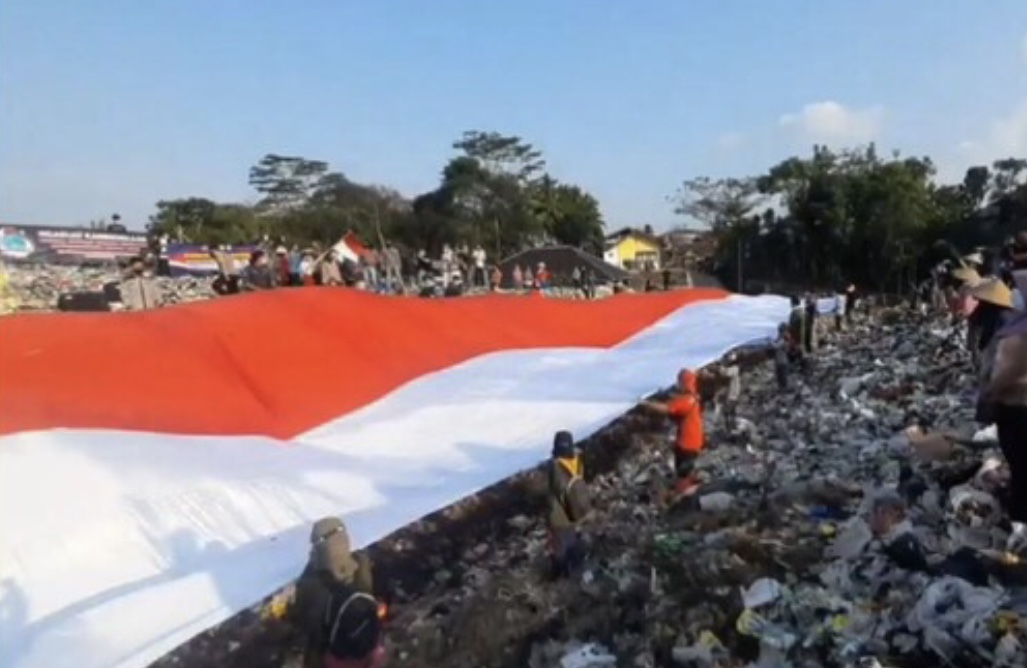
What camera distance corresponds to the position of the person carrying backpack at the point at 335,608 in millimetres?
3834

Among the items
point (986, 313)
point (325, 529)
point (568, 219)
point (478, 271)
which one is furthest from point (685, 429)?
point (568, 219)

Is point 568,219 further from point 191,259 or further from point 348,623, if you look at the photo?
point 348,623

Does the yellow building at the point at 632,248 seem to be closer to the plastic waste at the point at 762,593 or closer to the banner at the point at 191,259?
the banner at the point at 191,259

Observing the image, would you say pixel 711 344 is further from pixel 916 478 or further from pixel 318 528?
pixel 318 528

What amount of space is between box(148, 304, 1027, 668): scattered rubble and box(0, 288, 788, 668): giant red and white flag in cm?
102

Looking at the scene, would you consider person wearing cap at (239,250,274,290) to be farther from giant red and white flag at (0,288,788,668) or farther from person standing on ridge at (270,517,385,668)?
person standing on ridge at (270,517,385,668)

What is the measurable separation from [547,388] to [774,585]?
3.15 m

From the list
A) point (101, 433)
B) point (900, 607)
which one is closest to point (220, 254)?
point (101, 433)

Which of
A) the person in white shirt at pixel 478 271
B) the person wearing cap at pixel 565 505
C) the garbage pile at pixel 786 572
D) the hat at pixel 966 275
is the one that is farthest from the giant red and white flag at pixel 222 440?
the person in white shirt at pixel 478 271

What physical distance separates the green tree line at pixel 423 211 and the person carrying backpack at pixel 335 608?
34.8 m

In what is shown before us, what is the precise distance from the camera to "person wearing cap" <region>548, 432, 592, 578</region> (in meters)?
6.30

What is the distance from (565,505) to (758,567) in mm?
1560

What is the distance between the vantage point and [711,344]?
1081 cm

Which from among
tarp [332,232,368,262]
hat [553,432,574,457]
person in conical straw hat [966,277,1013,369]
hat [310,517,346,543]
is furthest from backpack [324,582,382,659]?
tarp [332,232,368,262]
